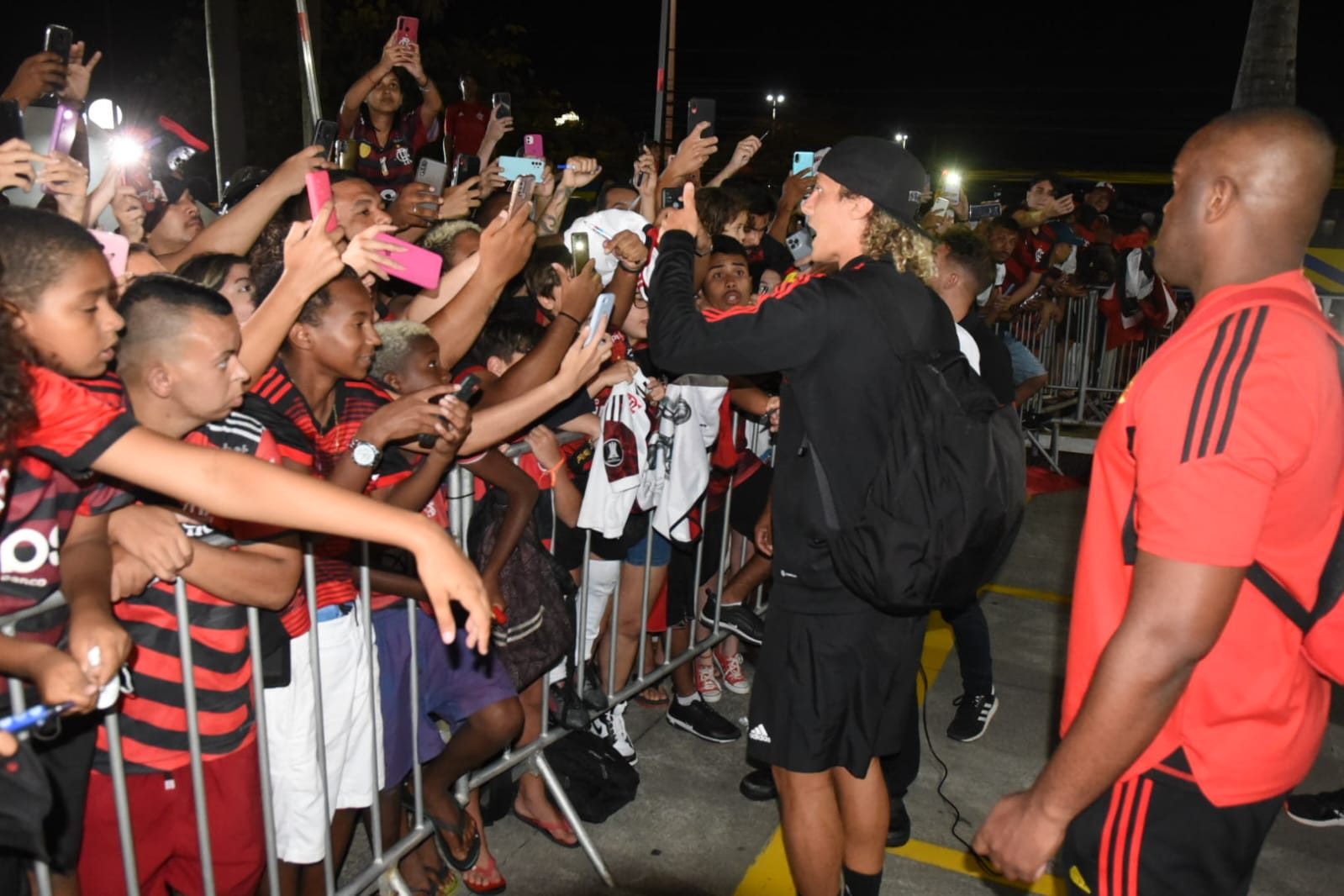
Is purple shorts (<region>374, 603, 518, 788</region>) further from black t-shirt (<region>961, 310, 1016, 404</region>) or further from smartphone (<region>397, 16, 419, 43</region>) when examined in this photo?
smartphone (<region>397, 16, 419, 43</region>)

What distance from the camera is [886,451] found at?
9.68ft

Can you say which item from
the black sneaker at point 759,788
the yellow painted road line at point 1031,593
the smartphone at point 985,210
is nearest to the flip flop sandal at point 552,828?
the black sneaker at point 759,788

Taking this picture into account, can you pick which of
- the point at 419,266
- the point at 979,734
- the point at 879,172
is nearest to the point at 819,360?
the point at 879,172

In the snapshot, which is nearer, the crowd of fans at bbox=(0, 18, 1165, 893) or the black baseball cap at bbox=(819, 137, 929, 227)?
the crowd of fans at bbox=(0, 18, 1165, 893)

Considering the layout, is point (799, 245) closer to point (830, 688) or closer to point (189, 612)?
point (830, 688)

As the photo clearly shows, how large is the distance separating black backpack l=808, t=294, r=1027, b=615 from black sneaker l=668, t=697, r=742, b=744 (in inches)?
79.9

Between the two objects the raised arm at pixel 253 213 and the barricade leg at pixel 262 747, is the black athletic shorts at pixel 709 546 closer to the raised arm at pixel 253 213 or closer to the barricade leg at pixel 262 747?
the raised arm at pixel 253 213

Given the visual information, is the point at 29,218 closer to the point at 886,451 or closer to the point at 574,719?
the point at 886,451

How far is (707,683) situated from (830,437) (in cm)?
257

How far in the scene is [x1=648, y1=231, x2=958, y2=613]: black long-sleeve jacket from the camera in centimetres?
294

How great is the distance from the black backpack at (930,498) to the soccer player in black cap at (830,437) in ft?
0.26

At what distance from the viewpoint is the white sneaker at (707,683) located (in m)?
5.25

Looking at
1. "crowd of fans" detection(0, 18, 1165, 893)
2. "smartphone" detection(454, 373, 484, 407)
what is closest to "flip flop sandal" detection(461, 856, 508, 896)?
"crowd of fans" detection(0, 18, 1165, 893)

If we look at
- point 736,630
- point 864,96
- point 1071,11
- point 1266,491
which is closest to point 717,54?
point 864,96
